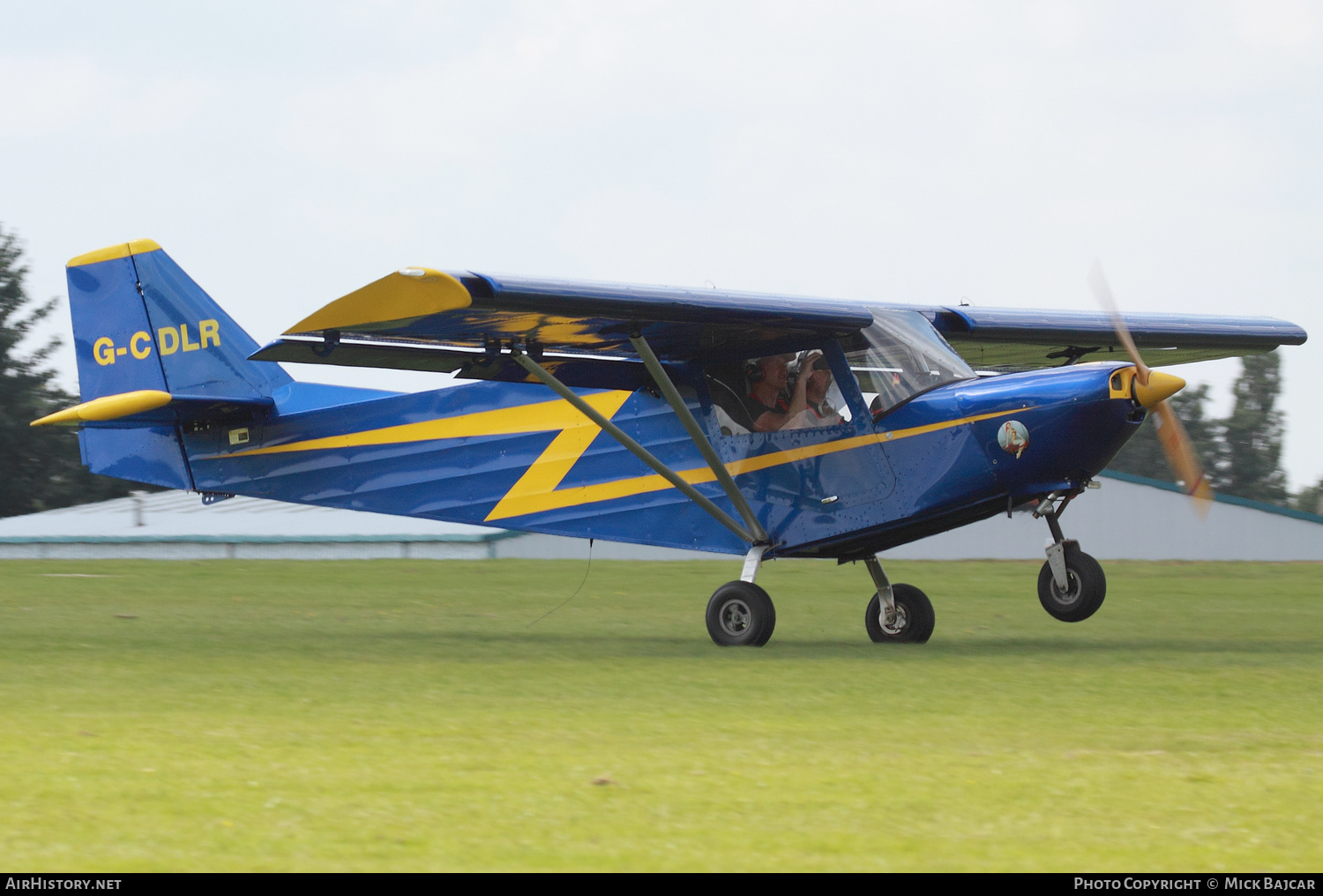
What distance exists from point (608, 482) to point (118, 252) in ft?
19.2

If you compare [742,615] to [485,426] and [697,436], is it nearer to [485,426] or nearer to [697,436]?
[697,436]

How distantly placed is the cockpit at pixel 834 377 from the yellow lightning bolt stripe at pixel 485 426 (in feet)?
4.34

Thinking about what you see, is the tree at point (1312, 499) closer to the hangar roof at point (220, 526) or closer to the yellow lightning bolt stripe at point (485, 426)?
the hangar roof at point (220, 526)

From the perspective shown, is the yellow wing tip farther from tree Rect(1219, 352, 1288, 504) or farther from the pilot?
tree Rect(1219, 352, 1288, 504)

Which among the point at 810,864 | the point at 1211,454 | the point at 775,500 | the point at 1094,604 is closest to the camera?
the point at 810,864

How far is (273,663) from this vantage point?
10.1 m

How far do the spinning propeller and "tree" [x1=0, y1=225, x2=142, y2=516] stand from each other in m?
48.8

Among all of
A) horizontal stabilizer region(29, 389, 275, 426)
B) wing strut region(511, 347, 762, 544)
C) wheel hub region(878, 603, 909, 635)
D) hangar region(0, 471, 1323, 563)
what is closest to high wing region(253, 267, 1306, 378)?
wing strut region(511, 347, 762, 544)

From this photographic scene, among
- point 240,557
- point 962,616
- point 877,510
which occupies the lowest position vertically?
point 240,557

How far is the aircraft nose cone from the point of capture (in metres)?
10.2

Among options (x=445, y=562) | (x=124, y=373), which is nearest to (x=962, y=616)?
(x=124, y=373)

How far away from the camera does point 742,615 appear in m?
11.7

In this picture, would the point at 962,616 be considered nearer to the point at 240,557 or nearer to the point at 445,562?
the point at 445,562

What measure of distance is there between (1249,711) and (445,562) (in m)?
23.7
